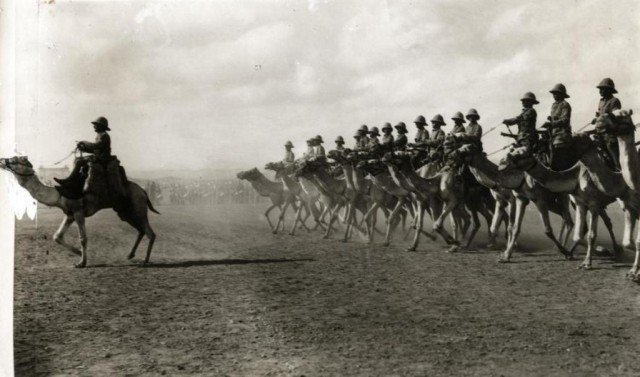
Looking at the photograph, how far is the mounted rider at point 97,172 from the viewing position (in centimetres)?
1124

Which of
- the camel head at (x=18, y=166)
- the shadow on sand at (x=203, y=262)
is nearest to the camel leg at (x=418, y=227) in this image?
the shadow on sand at (x=203, y=262)

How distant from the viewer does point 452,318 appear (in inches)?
301

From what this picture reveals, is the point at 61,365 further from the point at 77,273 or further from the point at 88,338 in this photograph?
the point at 77,273

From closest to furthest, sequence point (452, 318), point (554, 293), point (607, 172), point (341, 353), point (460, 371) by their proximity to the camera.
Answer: point (460, 371)
point (341, 353)
point (452, 318)
point (554, 293)
point (607, 172)

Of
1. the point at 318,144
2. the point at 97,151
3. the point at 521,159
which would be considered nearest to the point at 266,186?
the point at 318,144

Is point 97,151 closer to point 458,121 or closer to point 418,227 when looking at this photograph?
point 418,227

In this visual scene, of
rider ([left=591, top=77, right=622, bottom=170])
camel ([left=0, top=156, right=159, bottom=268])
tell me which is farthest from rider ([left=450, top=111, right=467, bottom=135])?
camel ([left=0, top=156, right=159, bottom=268])

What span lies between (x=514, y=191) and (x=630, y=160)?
142 inches

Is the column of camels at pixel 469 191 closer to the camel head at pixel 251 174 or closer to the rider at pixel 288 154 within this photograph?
the rider at pixel 288 154

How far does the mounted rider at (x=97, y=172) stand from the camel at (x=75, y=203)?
16cm

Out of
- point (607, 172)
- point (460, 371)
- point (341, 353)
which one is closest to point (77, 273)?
point (341, 353)

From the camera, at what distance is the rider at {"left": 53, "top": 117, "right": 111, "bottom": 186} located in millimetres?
11203

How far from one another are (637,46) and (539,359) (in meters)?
5.94

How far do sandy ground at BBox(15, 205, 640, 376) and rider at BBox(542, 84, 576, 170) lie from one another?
207cm
